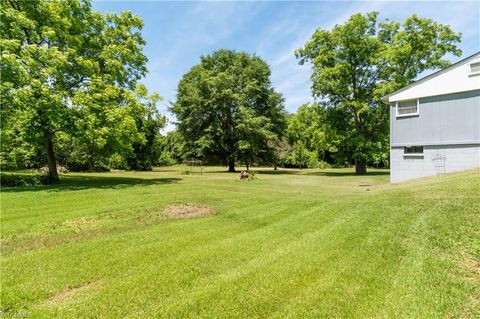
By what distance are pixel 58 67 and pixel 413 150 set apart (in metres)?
21.6

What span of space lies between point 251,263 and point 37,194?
12692 mm

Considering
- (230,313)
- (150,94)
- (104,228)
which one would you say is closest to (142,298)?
(230,313)

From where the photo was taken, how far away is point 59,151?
116 ft

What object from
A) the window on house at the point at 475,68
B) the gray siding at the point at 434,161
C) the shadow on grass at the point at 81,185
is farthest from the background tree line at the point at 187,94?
the window on house at the point at 475,68

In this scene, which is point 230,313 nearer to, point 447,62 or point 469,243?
point 469,243

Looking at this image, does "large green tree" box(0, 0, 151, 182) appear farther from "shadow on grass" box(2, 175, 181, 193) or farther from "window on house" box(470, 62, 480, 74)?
"window on house" box(470, 62, 480, 74)

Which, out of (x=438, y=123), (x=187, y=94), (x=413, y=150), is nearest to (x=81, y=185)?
(x=413, y=150)

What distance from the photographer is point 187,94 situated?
129 feet

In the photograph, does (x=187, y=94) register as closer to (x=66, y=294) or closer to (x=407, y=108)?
(x=407, y=108)

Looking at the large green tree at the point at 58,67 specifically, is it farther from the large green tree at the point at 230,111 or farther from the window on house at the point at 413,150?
the window on house at the point at 413,150

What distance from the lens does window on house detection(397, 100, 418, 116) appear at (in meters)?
18.2

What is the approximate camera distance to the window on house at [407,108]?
18.2 metres

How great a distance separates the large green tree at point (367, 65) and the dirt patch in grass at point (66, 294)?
2763 centimetres

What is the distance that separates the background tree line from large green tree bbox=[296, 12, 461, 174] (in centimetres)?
10
